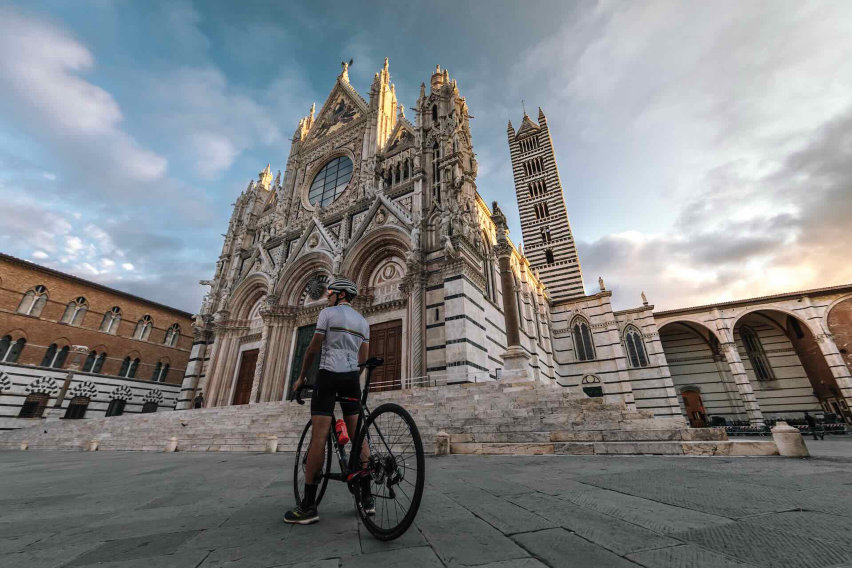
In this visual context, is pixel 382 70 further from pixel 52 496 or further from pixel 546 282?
pixel 52 496

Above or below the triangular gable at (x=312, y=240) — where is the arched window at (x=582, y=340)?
below

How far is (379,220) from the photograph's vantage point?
16.5 m

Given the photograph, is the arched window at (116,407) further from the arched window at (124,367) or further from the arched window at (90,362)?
the arched window at (90,362)

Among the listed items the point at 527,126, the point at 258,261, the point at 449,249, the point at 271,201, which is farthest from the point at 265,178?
the point at 527,126

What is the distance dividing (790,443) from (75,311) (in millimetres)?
32944

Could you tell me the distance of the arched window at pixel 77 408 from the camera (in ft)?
67.2

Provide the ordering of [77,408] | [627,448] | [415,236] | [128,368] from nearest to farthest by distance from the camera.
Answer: [627,448]
[415,236]
[77,408]
[128,368]

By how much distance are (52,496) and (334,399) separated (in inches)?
136

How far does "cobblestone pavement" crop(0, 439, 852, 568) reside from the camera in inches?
61.6

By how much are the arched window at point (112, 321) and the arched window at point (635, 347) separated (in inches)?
1411

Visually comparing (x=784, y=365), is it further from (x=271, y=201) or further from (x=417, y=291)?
(x=271, y=201)

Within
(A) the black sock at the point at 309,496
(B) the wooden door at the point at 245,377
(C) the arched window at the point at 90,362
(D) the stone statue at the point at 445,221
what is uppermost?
(D) the stone statue at the point at 445,221

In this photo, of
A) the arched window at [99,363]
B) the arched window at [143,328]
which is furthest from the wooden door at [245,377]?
the arched window at [143,328]

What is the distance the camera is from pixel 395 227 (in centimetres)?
1557
